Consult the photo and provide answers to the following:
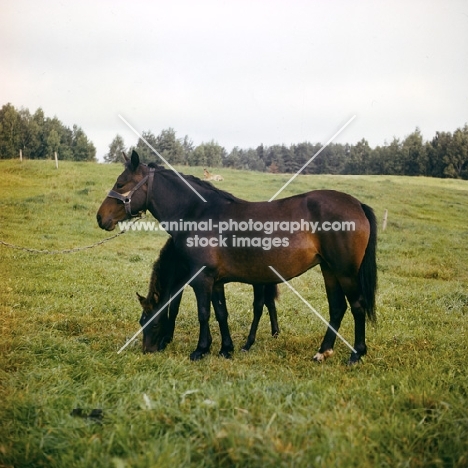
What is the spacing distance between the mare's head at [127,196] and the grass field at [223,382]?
5.65 ft

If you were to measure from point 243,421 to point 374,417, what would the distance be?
114 cm

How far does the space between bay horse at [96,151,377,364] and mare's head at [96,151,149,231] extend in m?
0.07

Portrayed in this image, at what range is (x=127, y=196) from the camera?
18.4 ft

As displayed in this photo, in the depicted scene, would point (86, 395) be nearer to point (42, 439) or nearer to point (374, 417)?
point (42, 439)

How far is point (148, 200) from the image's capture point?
571 cm

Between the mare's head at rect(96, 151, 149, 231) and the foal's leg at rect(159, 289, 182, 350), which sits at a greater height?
the mare's head at rect(96, 151, 149, 231)

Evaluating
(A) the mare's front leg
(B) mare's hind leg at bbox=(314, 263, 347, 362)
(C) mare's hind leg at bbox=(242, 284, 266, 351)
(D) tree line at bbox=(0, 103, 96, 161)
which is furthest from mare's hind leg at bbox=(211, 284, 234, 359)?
(D) tree line at bbox=(0, 103, 96, 161)

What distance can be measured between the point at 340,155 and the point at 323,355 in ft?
126

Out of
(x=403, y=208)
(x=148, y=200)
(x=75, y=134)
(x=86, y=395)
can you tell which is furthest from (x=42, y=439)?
(x=75, y=134)

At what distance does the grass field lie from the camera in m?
2.75

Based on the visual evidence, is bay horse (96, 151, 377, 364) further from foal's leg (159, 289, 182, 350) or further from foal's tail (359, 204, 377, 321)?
foal's leg (159, 289, 182, 350)

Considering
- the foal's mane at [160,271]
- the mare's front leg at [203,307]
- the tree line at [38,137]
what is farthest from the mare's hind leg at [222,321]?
the tree line at [38,137]

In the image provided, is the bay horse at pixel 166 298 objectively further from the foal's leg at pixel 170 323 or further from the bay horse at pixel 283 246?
the bay horse at pixel 283 246

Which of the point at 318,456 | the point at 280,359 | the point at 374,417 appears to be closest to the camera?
the point at 318,456
